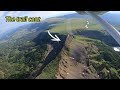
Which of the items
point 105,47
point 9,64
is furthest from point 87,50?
point 9,64

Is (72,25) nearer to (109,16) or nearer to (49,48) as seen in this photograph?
(49,48)

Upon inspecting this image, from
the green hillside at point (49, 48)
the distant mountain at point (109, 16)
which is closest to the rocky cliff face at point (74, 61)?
the green hillside at point (49, 48)

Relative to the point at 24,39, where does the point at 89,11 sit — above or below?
above

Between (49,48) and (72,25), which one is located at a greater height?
(72,25)

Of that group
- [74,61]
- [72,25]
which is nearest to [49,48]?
[74,61]

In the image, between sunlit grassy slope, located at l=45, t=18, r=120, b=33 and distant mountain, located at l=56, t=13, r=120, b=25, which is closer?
distant mountain, located at l=56, t=13, r=120, b=25

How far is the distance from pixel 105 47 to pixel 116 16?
37.1 inches

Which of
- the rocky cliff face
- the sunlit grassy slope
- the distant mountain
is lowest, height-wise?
the rocky cliff face

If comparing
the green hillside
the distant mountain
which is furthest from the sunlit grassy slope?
the distant mountain

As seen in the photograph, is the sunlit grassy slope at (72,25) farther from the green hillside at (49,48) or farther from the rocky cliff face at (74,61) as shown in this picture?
the rocky cliff face at (74,61)

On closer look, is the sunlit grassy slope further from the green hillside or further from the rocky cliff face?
the rocky cliff face

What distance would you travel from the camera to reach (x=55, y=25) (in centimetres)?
1198
